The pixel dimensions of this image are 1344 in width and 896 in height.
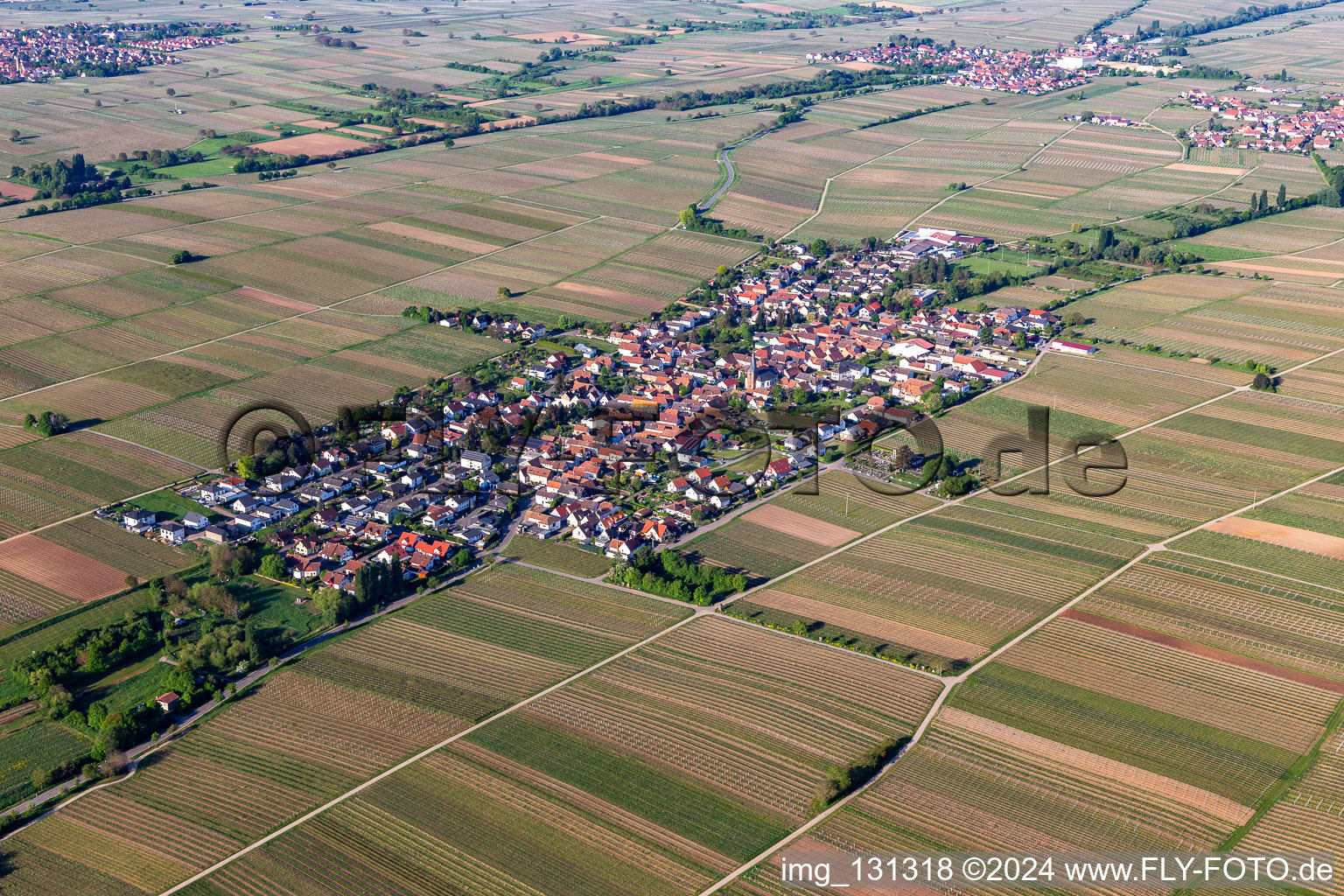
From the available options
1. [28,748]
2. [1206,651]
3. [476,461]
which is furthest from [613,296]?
[28,748]

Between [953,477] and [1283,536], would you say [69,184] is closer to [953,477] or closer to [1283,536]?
[953,477]

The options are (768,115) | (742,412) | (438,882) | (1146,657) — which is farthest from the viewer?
(768,115)

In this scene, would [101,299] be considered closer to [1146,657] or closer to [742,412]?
[742,412]

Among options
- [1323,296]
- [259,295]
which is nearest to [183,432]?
[259,295]

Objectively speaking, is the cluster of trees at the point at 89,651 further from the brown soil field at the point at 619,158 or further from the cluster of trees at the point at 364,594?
the brown soil field at the point at 619,158

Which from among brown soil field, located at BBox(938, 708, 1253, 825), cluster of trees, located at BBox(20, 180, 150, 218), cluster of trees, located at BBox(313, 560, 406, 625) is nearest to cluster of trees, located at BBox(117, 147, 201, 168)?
cluster of trees, located at BBox(20, 180, 150, 218)

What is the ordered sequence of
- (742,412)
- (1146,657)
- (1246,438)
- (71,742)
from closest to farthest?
(71,742)
(1146,657)
(1246,438)
(742,412)

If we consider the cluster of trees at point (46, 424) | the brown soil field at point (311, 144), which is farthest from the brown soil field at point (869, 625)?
the brown soil field at point (311, 144)

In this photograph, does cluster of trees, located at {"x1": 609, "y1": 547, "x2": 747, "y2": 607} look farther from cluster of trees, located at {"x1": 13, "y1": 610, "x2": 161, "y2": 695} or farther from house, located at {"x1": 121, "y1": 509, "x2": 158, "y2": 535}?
house, located at {"x1": 121, "y1": 509, "x2": 158, "y2": 535}
